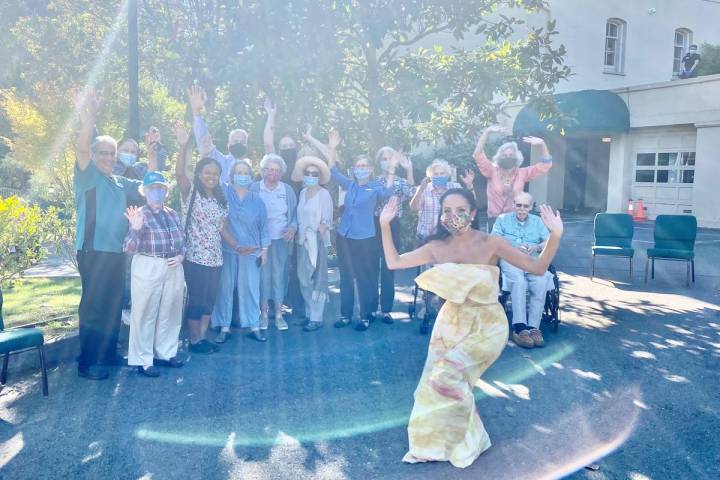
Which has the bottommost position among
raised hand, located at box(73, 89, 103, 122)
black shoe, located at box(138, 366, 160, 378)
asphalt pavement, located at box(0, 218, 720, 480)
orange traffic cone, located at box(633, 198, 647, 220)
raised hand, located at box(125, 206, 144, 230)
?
asphalt pavement, located at box(0, 218, 720, 480)

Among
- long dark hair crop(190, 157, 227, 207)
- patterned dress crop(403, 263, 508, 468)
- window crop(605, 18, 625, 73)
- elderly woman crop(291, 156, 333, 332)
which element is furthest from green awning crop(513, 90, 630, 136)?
patterned dress crop(403, 263, 508, 468)

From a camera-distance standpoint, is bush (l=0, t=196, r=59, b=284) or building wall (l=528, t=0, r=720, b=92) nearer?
bush (l=0, t=196, r=59, b=284)

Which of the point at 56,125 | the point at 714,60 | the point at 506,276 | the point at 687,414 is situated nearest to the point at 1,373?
the point at 506,276

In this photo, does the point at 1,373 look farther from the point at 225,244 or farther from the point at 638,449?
the point at 638,449

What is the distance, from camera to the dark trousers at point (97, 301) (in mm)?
5766

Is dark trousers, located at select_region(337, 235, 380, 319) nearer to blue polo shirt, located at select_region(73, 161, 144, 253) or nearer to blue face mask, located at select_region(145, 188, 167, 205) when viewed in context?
blue face mask, located at select_region(145, 188, 167, 205)

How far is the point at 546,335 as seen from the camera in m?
7.32

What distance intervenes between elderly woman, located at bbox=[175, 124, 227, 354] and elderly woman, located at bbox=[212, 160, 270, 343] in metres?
0.31

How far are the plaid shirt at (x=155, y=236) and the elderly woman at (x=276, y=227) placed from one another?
1.47 metres

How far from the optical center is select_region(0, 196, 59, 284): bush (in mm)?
6926

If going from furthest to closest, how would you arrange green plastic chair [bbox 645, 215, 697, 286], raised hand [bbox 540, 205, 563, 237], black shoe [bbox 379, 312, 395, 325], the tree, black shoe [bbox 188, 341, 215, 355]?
the tree
green plastic chair [bbox 645, 215, 697, 286]
black shoe [bbox 379, 312, 395, 325]
black shoe [bbox 188, 341, 215, 355]
raised hand [bbox 540, 205, 563, 237]

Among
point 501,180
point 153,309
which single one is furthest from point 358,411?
point 501,180

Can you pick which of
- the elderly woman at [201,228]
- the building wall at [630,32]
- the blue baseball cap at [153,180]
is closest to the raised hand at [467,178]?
the elderly woman at [201,228]

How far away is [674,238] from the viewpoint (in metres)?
10.6
